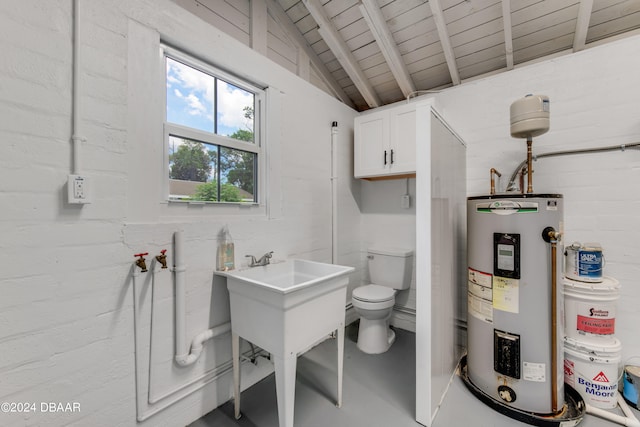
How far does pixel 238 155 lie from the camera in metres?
1.91

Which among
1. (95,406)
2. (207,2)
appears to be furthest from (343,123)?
(95,406)

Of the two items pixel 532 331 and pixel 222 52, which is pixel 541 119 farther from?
pixel 222 52

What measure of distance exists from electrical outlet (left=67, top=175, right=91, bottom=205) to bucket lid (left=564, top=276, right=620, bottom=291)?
2768 millimetres

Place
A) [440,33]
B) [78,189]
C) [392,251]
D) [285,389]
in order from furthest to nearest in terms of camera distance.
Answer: [392,251], [440,33], [285,389], [78,189]

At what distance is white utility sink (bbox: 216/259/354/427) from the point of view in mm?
1312

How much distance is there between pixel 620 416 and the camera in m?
1.53

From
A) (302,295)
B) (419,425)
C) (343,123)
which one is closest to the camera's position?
(302,295)

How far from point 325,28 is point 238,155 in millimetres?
1349

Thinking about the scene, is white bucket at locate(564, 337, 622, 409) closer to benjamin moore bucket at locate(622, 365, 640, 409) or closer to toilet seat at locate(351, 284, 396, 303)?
benjamin moore bucket at locate(622, 365, 640, 409)

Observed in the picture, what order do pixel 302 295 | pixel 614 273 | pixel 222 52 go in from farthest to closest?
pixel 614 273 < pixel 222 52 < pixel 302 295

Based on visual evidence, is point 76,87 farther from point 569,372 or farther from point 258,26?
point 569,372

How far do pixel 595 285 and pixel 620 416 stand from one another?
73 centimetres

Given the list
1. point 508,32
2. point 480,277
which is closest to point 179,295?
point 480,277

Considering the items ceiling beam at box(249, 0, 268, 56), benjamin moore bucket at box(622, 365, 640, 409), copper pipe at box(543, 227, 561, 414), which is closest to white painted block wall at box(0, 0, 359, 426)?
ceiling beam at box(249, 0, 268, 56)
